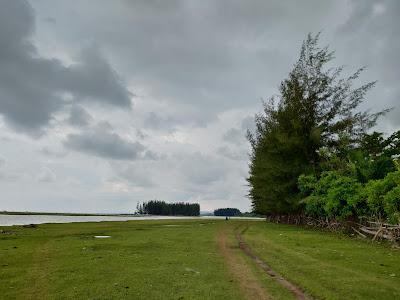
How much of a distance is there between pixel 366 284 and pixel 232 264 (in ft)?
22.0

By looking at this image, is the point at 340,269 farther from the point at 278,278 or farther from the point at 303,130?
the point at 303,130

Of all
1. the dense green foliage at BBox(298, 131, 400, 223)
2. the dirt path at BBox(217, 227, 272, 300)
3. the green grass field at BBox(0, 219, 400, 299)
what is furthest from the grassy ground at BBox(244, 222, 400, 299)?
the dense green foliage at BBox(298, 131, 400, 223)

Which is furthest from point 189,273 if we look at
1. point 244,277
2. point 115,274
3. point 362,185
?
point 362,185

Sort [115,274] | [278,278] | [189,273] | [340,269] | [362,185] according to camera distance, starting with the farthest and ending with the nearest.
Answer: [362,185] → [340,269] → [189,273] → [115,274] → [278,278]

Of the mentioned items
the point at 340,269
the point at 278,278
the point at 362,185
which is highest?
the point at 362,185

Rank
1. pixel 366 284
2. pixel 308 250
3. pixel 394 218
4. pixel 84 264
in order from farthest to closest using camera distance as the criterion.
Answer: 1. pixel 394 218
2. pixel 308 250
3. pixel 84 264
4. pixel 366 284

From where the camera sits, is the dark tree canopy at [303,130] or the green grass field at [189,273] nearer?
the green grass field at [189,273]

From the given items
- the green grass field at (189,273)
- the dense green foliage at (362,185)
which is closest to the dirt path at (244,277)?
the green grass field at (189,273)

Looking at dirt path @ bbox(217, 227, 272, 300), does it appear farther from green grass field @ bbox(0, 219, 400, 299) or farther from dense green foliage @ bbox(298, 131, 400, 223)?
dense green foliage @ bbox(298, 131, 400, 223)

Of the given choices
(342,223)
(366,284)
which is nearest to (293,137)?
(342,223)

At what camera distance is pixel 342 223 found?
4772 centimetres

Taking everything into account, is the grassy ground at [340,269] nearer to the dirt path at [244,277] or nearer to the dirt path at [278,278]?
the dirt path at [278,278]

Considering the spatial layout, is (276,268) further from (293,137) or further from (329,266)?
(293,137)

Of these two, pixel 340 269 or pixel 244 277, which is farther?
pixel 340 269
